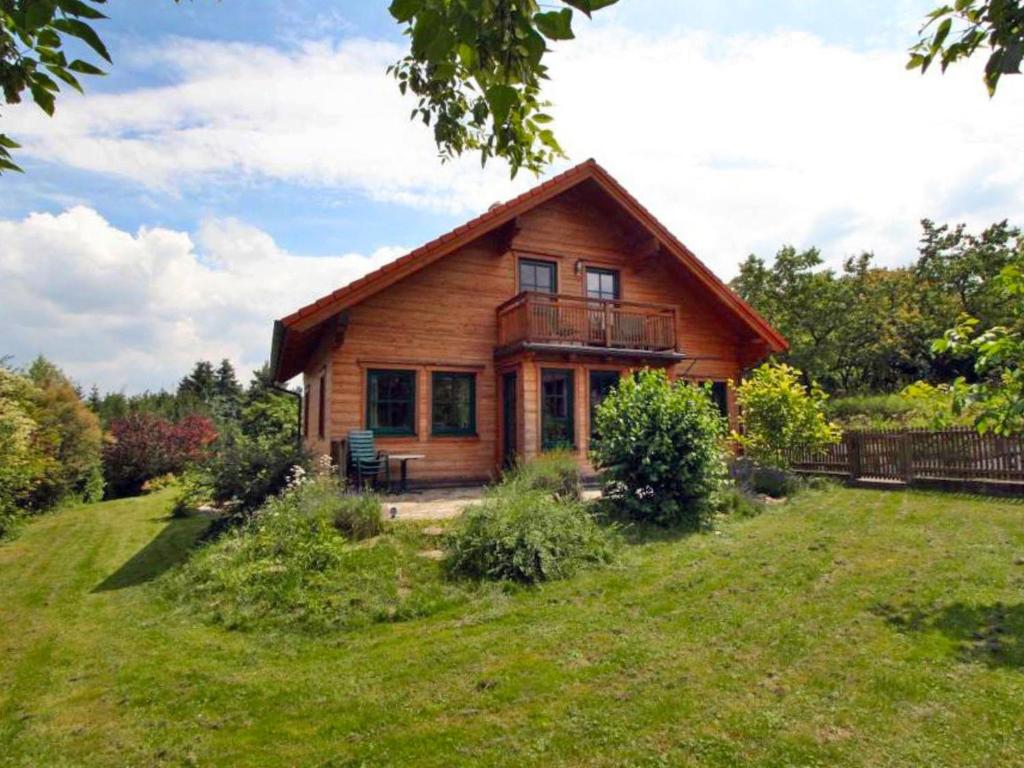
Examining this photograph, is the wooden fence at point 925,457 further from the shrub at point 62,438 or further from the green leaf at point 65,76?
the shrub at point 62,438

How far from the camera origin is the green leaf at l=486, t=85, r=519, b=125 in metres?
1.79

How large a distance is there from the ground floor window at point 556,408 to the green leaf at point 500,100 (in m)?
11.6

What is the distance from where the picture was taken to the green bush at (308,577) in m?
5.38

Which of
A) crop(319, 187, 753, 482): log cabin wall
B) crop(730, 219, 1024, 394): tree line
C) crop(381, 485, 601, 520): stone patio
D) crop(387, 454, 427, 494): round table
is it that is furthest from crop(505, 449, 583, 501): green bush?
crop(730, 219, 1024, 394): tree line

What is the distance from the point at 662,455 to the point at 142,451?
18.6 metres

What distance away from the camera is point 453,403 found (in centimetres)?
1368

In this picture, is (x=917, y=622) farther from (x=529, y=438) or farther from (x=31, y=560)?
(x=31, y=560)

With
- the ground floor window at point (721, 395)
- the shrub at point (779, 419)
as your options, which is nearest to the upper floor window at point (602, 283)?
the ground floor window at point (721, 395)

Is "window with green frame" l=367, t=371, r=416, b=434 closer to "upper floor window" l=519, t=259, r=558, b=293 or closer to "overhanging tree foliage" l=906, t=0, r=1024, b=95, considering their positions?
"upper floor window" l=519, t=259, r=558, b=293

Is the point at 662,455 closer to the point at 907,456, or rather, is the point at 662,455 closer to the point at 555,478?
the point at 555,478

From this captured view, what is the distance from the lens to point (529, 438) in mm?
12727

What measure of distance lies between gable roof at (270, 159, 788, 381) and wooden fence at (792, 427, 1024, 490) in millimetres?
4370

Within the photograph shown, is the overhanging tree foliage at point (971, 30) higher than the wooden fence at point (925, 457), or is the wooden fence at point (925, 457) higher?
the overhanging tree foliage at point (971, 30)

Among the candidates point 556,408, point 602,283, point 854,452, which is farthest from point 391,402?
point 854,452
